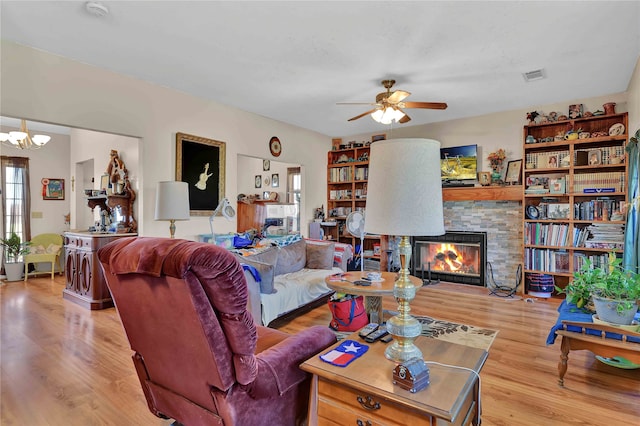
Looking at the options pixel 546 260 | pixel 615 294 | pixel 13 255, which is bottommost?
pixel 13 255

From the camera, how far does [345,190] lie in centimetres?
652

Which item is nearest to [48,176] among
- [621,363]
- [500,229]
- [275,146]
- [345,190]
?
[275,146]

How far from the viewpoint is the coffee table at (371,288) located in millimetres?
2689

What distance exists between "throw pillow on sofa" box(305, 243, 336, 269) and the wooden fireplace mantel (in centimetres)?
223

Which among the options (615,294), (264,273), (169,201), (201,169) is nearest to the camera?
(615,294)

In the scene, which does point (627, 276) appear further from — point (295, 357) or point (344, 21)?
point (344, 21)

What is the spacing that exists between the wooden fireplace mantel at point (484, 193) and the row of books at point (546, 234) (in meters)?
0.45

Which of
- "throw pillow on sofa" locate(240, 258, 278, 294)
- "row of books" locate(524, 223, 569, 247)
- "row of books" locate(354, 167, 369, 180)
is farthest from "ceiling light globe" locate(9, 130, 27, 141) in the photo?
"row of books" locate(524, 223, 569, 247)

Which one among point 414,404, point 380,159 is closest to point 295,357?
point 414,404

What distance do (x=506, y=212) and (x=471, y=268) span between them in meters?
1.01

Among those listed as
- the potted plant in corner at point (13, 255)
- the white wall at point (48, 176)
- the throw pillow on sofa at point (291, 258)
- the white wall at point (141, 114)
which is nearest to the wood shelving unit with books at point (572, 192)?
the throw pillow on sofa at point (291, 258)

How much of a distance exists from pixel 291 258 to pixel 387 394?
114 inches

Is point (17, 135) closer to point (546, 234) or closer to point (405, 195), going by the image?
point (405, 195)

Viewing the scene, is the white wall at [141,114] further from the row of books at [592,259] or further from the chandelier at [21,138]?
the row of books at [592,259]
